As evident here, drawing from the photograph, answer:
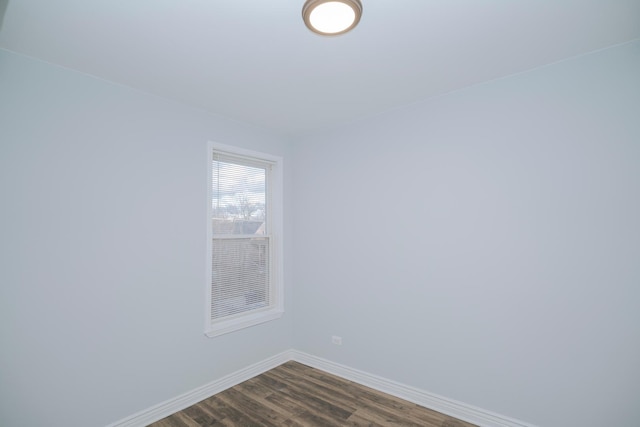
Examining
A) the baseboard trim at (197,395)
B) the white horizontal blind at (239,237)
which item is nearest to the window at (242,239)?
Answer: the white horizontal blind at (239,237)

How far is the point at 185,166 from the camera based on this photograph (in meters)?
2.79

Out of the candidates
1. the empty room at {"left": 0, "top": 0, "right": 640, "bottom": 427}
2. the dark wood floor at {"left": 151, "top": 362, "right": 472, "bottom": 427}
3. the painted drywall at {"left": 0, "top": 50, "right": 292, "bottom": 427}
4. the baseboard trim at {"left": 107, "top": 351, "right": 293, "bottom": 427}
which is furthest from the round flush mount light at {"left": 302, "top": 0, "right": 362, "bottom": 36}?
the baseboard trim at {"left": 107, "top": 351, "right": 293, "bottom": 427}

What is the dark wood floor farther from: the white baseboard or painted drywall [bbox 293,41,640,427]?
painted drywall [bbox 293,41,640,427]

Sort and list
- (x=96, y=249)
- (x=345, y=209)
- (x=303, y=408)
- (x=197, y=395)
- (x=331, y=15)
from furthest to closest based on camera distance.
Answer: (x=345, y=209) < (x=197, y=395) < (x=303, y=408) < (x=96, y=249) < (x=331, y=15)

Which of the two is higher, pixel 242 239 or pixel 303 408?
pixel 242 239

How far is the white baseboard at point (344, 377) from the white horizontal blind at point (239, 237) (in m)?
0.60

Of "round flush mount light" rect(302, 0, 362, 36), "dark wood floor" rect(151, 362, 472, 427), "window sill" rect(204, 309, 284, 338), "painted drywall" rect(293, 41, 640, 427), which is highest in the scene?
"round flush mount light" rect(302, 0, 362, 36)

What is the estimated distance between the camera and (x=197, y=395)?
8.91 ft

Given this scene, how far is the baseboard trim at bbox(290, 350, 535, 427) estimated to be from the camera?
2281 millimetres

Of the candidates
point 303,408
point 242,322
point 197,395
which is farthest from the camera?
point 242,322

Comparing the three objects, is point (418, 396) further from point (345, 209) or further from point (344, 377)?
point (345, 209)

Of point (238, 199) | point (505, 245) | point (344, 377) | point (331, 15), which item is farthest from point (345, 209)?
point (331, 15)

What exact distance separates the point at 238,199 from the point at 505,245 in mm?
2578

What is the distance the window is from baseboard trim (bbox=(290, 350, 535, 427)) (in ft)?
2.62
